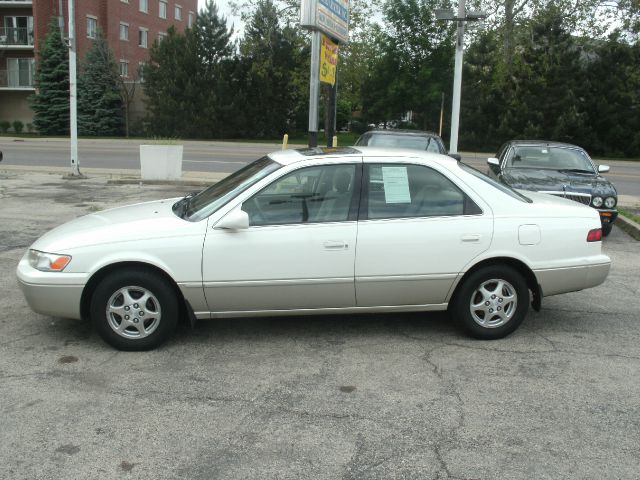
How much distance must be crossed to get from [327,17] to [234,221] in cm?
819

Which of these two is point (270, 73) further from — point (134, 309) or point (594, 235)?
point (134, 309)

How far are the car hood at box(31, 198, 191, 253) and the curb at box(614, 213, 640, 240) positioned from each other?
316 inches

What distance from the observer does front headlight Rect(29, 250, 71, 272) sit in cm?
492

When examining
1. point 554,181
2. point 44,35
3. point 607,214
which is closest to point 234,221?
point 554,181

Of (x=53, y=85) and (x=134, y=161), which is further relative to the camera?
(x=53, y=85)

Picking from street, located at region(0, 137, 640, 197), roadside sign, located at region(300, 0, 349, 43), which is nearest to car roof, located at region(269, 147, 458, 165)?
roadside sign, located at region(300, 0, 349, 43)

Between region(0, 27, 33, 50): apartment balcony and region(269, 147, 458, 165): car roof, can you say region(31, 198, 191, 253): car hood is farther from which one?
region(0, 27, 33, 50): apartment balcony

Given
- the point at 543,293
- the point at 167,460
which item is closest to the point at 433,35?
the point at 543,293

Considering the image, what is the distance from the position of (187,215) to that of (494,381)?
264 centimetres

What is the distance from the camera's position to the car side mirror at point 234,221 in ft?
16.1

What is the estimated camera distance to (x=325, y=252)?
16.6ft

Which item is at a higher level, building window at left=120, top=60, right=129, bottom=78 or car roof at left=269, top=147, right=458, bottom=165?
building window at left=120, top=60, right=129, bottom=78

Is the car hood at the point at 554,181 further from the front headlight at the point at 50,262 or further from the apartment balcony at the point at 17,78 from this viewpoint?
the apartment balcony at the point at 17,78

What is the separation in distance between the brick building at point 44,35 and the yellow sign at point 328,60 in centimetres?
3489
